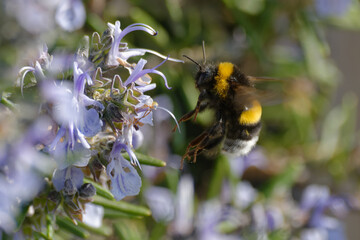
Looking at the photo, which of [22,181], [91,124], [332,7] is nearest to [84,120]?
[91,124]

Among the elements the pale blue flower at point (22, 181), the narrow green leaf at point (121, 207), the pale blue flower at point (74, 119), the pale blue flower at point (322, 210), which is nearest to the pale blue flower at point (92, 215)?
the narrow green leaf at point (121, 207)

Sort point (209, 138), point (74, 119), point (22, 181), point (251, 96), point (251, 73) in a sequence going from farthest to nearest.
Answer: point (251, 73), point (209, 138), point (251, 96), point (22, 181), point (74, 119)

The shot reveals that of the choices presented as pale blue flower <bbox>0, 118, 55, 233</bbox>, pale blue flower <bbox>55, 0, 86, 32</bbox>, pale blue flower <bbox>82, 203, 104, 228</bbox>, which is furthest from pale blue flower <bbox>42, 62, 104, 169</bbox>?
pale blue flower <bbox>55, 0, 86, 32</bbox>

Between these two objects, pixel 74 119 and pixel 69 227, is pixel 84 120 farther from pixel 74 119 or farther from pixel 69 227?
pixel 69 227

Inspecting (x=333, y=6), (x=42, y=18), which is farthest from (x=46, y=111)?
(x=333, y=6)

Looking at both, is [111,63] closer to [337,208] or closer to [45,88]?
[45,88]

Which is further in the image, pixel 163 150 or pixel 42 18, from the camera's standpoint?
pixel 163 150

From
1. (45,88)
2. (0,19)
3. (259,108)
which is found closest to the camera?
(45,88)
